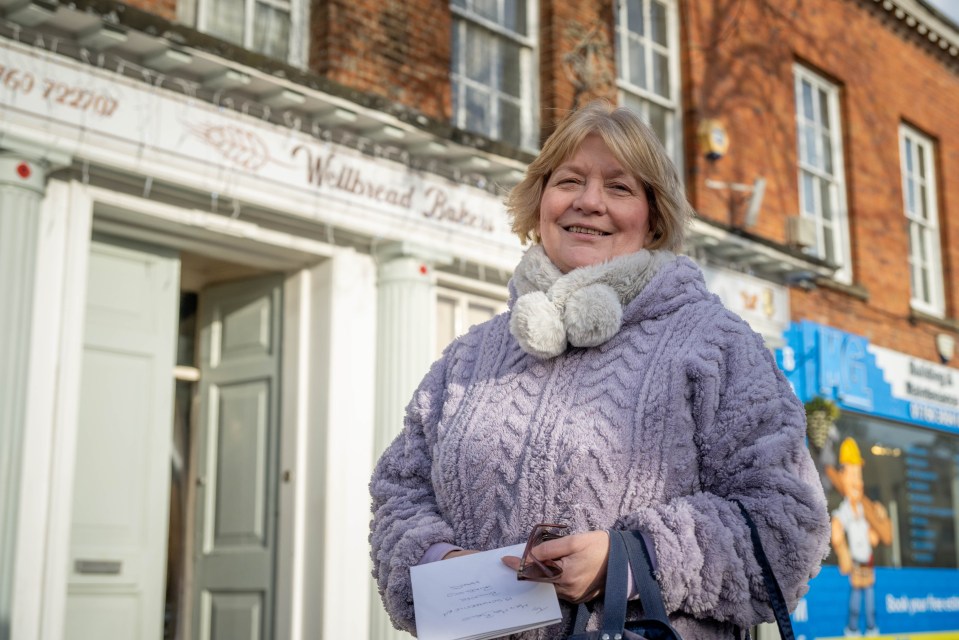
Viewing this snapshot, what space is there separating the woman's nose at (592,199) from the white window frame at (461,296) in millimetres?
5396

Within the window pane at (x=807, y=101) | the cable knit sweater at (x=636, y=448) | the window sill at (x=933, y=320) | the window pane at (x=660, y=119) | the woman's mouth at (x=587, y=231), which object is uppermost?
the window pane at (x=807, y=101)

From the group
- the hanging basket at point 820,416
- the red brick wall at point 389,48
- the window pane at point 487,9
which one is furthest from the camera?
the hanging basket at point 820,416

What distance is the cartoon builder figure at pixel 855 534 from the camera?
35.9 feet

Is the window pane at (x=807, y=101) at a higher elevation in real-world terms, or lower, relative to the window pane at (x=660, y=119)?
higher

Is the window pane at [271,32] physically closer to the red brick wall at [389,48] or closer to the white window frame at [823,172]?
the red brick wall at [389,48]

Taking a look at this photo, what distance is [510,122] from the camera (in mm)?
8867

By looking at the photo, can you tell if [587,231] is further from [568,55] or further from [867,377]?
[867,377]

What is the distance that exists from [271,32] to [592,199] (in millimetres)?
5427

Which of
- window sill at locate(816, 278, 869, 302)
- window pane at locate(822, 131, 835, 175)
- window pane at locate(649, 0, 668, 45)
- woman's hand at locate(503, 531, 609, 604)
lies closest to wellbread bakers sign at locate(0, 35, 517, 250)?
window pane at locate(649, 0, 668, 45)

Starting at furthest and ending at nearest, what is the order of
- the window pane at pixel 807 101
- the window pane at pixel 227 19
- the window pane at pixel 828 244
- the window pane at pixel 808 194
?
the window pane at pixel 807 101 < the window pane at pixel 828 244 < the window pane at pixel 808 194 < the window pane at pixel 227 19

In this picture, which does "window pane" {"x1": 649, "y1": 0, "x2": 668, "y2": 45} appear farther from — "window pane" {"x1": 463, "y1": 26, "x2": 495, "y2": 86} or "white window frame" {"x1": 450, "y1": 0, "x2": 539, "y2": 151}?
"window pane" {"x1": 463, "y1": 26, "x2": 495, "y2": 86}

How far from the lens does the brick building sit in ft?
18.1

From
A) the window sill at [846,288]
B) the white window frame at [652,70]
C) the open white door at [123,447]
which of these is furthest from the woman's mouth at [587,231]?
the window sill at [846,288]

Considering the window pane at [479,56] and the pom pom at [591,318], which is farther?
the window pane at [479,56]
